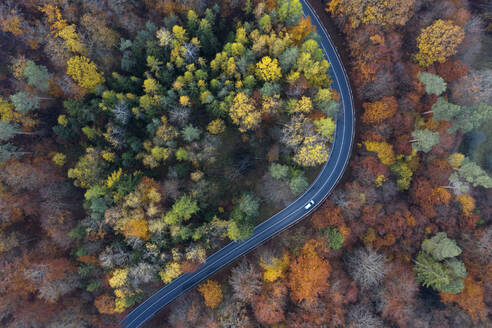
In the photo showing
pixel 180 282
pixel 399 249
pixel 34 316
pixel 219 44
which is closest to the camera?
pixel 34 316

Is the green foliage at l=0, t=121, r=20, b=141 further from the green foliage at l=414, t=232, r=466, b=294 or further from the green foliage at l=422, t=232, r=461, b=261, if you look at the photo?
the green foliage at l=422, t=232, r=461, b=261

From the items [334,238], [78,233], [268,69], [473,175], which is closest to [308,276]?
[334,238]

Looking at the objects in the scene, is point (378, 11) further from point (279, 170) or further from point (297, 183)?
point (297, 183)

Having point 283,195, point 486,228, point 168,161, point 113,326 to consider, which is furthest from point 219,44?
point 486,228

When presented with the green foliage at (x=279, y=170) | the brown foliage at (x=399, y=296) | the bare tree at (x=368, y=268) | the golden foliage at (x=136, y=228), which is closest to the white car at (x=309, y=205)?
the bare tree at (x=368, y=268)

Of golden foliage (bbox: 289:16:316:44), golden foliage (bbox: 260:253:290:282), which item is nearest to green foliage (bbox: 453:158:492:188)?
golden foliage (bbox: 260:253:290:282)

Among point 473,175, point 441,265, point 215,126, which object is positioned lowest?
point 441,265

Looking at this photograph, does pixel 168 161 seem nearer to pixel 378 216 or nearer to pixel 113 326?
pixel 113 326
